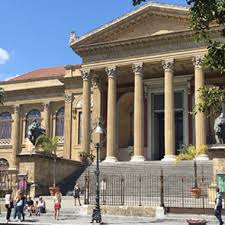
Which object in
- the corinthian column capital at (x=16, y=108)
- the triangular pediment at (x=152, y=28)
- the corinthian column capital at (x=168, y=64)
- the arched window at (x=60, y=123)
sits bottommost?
the arched window at (x=60, y=123)

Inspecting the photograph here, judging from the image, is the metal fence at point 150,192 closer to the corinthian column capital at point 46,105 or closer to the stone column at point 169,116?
the stone column at point 169,116

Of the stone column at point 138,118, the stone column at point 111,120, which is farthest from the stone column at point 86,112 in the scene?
the stone column at point 138,118

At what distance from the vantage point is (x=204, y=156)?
109 feet

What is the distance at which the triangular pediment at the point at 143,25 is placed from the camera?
36.3 meters

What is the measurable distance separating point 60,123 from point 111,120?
12.8 m

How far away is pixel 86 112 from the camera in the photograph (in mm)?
38562

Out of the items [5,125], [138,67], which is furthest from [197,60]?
[5,125]

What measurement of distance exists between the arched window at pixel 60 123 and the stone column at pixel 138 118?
46.1 ft

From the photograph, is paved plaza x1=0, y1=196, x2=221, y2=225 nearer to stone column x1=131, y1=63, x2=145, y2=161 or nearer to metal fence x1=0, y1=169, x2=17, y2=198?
metal fence x1=0, y1=169, x2=17, y2=198

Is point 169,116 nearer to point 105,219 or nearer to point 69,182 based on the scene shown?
point 69,182

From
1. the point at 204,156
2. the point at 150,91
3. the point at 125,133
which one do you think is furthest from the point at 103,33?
the point at 204,156

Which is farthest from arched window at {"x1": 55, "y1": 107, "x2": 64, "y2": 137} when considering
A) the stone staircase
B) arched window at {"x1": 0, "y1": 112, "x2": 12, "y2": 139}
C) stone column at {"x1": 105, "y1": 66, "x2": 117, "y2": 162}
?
the stone staircase

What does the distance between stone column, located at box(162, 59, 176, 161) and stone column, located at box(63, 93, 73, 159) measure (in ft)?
39.8

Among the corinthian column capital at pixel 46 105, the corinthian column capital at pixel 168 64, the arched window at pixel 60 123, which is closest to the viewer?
the corinthian column capital at pixel 168 64
